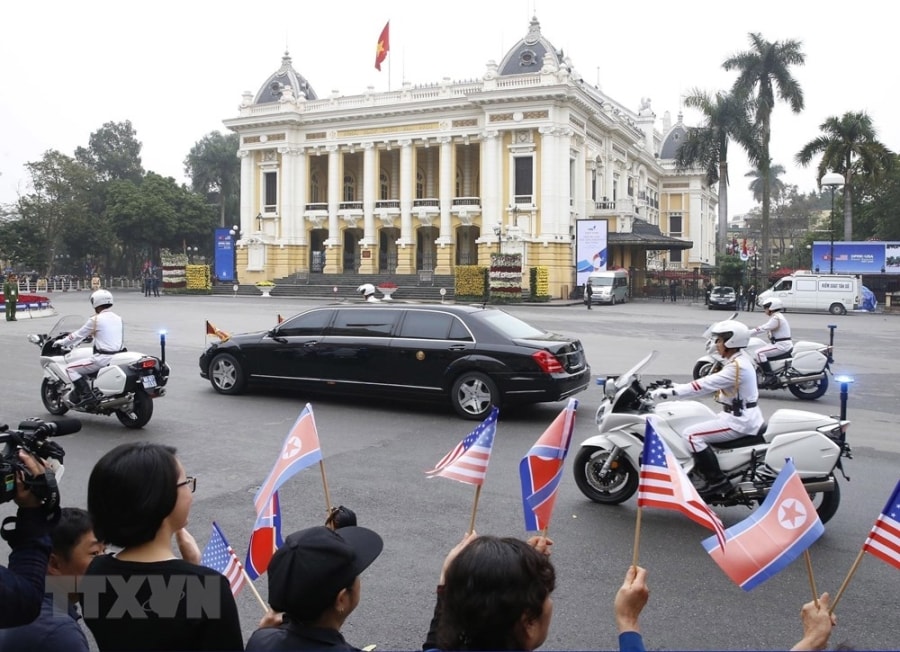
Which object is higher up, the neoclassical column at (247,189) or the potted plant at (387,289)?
the neoclassical column at (247,189)

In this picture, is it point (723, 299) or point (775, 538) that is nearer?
point (775, 538)

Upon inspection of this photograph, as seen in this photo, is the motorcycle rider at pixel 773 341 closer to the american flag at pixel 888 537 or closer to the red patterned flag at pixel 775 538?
the american flag at pixel 888 537

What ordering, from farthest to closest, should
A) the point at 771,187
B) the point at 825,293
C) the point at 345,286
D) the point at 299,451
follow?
1. the point at 771,187
2. the point at 345,286
3. the point at 825,293
4. the point at 299,451

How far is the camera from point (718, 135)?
48.6 metres

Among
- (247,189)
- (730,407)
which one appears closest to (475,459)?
(730,407)

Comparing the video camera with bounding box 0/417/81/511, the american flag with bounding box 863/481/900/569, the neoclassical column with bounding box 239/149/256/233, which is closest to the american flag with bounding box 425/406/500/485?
the american flag with bounding box 863/481/900/569

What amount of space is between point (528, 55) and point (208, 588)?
5288 centimetres

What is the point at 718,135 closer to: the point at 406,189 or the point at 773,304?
the point at 406,189

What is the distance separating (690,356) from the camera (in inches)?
709

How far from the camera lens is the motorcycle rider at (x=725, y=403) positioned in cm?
629

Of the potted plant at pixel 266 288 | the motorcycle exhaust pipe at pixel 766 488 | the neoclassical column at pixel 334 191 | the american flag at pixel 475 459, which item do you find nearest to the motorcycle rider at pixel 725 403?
the motorcycle exhaust pipe at pixel 766 488

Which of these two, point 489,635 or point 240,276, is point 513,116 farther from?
point 489,635

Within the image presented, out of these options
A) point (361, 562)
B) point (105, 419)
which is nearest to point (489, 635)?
point (361, 562)

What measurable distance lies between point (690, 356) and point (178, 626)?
16821 mm
